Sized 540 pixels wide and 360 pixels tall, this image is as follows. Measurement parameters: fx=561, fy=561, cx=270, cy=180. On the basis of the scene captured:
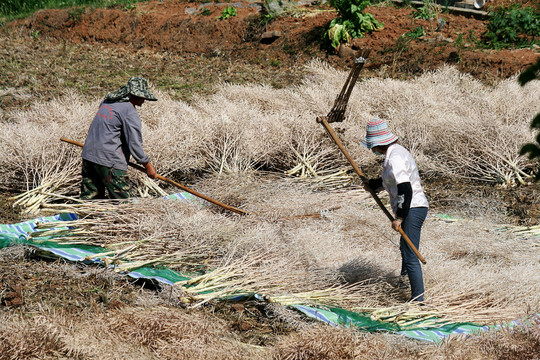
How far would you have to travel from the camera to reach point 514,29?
12.3m

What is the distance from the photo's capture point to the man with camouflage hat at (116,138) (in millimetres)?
5348

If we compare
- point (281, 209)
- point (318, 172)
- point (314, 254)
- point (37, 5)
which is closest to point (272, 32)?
point (318, 172)

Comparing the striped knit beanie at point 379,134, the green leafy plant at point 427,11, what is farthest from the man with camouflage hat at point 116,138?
the green leafy plant at point 427,11

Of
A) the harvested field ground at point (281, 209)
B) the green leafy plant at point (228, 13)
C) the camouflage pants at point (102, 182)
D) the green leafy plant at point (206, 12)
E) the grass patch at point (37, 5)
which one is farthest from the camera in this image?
the grass patch at point (37, 5)

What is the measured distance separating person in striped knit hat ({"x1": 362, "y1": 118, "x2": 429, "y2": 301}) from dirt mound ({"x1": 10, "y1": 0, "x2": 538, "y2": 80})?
766cm

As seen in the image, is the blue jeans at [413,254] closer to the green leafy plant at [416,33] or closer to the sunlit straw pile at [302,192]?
the sunlit straw pile at [302,192]

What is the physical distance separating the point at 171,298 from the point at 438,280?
206 cm

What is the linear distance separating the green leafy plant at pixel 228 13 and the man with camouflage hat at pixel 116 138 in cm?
1040

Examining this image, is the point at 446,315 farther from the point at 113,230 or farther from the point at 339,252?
the point at 113,230

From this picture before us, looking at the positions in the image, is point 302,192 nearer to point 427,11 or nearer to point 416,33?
point 416,33

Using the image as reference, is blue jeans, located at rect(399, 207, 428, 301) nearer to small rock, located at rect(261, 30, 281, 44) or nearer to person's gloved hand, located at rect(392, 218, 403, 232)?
person's gloved hand, located at rect(392, 218, 403, 232)

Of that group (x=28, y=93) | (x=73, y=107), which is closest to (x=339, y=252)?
(x=73, y=107)

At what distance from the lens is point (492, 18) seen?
42.0 feet

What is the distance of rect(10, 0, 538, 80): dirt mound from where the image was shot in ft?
38.5
